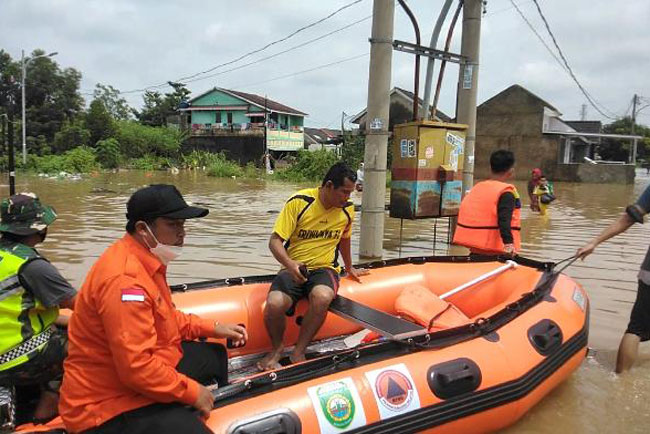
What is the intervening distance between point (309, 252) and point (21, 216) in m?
1.79

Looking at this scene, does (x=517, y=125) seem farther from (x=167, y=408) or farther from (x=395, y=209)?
(x=167, y=408)

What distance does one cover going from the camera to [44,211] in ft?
8.35

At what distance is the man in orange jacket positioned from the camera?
69.4 inches

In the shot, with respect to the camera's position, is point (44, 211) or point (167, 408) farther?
point (44, 211)

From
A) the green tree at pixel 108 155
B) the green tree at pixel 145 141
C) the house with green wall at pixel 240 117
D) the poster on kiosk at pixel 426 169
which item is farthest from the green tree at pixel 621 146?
the poster on kiosk at pixel 426 169

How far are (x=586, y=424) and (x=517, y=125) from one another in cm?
2885

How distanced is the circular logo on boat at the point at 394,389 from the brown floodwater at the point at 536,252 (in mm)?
886

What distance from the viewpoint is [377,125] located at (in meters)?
6.22

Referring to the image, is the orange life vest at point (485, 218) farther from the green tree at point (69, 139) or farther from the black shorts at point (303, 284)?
the green tree at point (69, 139)

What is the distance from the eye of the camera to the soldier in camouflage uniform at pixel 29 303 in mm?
2285

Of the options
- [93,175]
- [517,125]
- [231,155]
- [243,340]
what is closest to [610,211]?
[243,340]

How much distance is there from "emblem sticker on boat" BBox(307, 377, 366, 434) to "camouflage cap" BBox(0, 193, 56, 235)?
1476 millimetres

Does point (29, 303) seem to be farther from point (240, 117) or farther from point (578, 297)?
point (240, 117)

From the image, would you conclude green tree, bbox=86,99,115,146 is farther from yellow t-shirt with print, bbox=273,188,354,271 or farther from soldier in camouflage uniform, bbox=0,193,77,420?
soldier in camouflage uniform, bbox=0,193,77,420
